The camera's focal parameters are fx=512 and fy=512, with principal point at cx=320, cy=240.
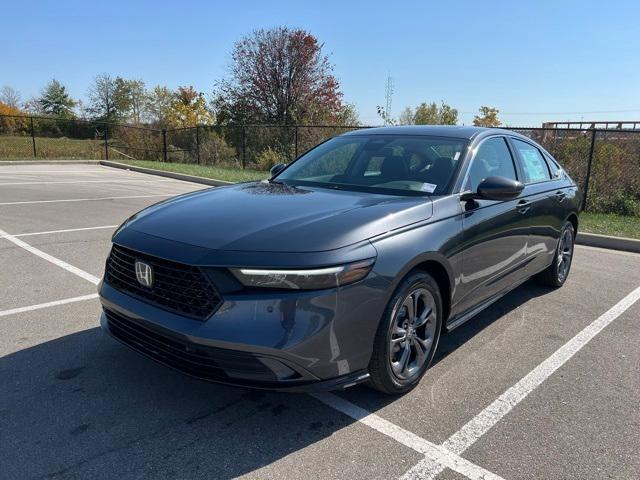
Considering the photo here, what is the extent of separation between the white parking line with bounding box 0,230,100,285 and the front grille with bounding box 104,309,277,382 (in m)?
2.71

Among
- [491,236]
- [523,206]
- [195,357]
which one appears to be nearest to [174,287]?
[195,357]

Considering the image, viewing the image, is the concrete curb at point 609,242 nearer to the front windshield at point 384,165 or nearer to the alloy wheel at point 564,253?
the alloy wheel at point 564,253

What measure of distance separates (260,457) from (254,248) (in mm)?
1048

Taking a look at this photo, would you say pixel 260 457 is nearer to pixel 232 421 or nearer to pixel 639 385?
pixel 232 421

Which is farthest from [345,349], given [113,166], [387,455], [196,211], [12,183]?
[113,166]

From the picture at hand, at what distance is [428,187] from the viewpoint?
142 inches

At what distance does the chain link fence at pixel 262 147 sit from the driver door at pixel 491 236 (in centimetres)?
743

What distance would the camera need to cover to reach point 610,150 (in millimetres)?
11016

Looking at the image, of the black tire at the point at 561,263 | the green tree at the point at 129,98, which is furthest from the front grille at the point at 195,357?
the green tree at the point at 129,98

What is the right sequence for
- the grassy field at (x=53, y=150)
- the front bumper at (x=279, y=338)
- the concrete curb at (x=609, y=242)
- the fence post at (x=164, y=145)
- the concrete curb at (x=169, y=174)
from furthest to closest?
the fence post at (x=164, y=145) < the grassy field at (x=53, y=150) < the concrete curb at (x=169, y=174) < the concrete curb at (x=609, y=242) < the front bumper at (x=279, y=338)

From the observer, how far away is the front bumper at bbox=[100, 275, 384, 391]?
2477mm

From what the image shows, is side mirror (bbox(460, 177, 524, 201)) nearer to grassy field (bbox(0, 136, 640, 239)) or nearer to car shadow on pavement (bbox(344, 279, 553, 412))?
car shadow on pavement (bbox(344, 279, 553, 412))

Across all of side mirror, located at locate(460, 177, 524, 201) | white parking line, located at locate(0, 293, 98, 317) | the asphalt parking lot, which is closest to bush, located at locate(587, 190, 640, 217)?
the asphalt parking lot

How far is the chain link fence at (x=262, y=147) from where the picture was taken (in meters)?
11.0
